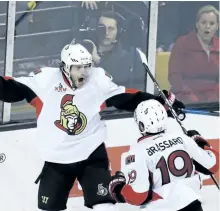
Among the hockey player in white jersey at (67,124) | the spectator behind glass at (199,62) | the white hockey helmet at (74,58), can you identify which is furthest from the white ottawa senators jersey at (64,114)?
the spectator behind glass at (199,62)

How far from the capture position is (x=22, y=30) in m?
5.17

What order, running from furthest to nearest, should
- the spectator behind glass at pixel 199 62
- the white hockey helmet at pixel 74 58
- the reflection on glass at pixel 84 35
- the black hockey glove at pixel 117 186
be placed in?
the spectator behind glass at pixel 199 62
the reflection on glass at pixel 84 35
the white hockey helmet at pixel 74 58
the black hockey glove at pixel 117 186

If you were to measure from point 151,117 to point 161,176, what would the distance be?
256 mm

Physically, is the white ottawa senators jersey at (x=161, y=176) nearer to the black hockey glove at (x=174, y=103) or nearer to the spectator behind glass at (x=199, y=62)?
the black hockey glove at (x=174, y=103)

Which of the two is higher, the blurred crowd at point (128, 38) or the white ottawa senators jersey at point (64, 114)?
the blurred crowd at point (128, 38)

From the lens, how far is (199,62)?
5.61 metres

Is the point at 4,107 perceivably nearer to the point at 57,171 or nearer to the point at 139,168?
the point at 57,171

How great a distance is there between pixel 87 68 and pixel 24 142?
815 mm

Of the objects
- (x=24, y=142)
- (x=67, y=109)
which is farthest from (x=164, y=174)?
(x=24, y=142)

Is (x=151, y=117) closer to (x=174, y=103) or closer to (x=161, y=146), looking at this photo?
(x=161, y=146)

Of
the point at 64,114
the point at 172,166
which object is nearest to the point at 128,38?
the point at 64,114

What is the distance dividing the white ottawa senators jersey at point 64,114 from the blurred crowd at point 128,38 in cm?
67

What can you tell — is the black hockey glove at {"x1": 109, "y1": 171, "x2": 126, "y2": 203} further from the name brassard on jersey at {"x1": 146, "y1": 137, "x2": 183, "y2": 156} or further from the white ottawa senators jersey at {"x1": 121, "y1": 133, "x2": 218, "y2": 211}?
the name brassard on jersey at {"x1": 146, "y1": 137, "x2": 183, "y2": 156}

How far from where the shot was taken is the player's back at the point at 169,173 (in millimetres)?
4051
